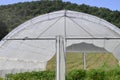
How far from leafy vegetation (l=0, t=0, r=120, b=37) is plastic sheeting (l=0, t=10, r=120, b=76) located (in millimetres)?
14064

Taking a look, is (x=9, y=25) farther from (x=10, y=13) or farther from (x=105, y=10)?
(x=105, y=10)

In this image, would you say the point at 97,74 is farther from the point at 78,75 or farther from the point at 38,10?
the point at 38,10

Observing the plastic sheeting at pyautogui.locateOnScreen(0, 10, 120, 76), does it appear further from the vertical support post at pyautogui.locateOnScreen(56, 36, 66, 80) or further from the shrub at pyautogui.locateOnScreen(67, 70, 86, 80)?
the vertical support post at pyautogui.locateOnScreen(56, 36, 66, 80)

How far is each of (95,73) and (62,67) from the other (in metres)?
2.73

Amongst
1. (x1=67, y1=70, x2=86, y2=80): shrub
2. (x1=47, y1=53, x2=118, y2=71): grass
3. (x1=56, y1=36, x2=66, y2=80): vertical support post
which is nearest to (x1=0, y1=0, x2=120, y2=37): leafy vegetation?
(x1=47, y1=53, x2=118, y2=71): grass

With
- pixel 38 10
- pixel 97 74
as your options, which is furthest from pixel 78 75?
pixel 38 10

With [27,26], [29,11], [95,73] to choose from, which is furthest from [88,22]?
[29,11]

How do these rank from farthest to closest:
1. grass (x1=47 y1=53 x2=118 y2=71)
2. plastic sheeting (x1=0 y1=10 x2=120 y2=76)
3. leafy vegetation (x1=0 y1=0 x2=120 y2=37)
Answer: leafy vegetation (x1=0 y1=0 x2=120 y2=37) → grass (x1=47 y1=53 x2=118 y2=71) → plastic sheeting (x1=0 y1=10 x2=120 y2=76)

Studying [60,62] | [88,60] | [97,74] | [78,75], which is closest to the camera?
[60,62]

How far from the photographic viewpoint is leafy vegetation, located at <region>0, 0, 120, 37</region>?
113ft

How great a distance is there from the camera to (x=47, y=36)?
17641 mm

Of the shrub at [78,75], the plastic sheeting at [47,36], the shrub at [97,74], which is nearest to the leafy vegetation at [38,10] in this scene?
the plastic sheeting at [47,36]

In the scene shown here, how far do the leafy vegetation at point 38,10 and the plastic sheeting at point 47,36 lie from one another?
14.1 m

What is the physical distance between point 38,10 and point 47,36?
77.6ft
